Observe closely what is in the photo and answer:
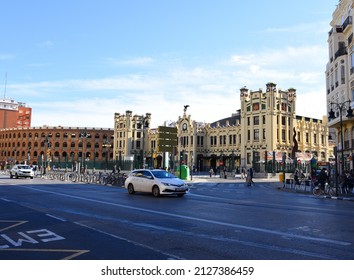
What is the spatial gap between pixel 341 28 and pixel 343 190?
25.2 m

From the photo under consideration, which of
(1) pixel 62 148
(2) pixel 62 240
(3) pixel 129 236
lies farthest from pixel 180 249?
(1) pixel 62 148

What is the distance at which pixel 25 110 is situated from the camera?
142625 millimetres

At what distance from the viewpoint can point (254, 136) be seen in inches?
2756

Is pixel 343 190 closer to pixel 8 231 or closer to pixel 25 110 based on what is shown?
pixel 8 231

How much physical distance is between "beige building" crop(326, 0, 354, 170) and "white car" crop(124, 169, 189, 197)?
2427cm

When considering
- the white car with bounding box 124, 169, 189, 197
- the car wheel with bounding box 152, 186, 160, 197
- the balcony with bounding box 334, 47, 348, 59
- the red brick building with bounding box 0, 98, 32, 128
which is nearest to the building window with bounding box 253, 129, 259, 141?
the balcony with bounding box 334, 47, 348, 59

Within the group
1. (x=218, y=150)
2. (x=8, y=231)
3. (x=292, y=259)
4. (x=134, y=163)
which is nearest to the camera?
(x=292, y=259)

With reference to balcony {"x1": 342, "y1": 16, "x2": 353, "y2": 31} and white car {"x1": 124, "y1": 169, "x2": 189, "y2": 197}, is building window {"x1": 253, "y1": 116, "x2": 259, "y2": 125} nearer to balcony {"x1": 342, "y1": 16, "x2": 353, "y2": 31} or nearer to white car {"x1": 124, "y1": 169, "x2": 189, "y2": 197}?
balcony {"x1": 342, "y1": 16, "x2": 353, "y2": 31}

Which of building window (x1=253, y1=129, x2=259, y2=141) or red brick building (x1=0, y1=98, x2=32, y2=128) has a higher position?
red brick building (x1=0, y1=98, x2=32, y2=128)

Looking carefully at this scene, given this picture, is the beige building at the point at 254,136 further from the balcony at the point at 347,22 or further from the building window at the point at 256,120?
the balcony at the point at 347,22

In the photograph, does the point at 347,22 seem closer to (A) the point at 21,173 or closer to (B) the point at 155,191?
(B) the point at 155,191

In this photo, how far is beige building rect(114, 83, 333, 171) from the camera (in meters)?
66.8

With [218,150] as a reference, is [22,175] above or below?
below

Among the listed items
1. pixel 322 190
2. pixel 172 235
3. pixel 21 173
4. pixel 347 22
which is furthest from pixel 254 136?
pixel 172 235
